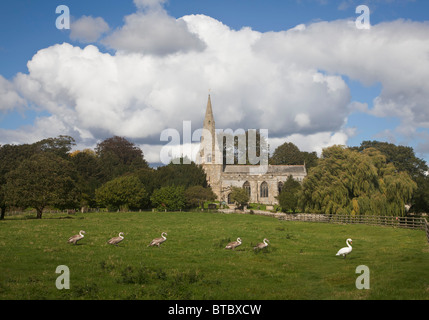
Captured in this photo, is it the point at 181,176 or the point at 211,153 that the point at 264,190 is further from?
the point at 181,176

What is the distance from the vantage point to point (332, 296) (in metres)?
11.8

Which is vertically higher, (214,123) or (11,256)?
A: (214,123)

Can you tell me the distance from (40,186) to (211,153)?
6728 cm

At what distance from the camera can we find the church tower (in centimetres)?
10881

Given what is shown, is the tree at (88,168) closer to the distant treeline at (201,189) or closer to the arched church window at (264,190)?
the distant treeline at (201,189)

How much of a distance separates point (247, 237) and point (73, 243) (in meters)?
11.9

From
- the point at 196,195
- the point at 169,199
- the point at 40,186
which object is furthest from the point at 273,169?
the point at 40,186

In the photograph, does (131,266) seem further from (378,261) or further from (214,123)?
(214,123)

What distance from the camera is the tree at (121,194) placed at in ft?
224

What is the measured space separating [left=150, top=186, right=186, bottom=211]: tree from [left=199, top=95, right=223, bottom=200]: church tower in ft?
104

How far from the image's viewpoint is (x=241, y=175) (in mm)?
108812
